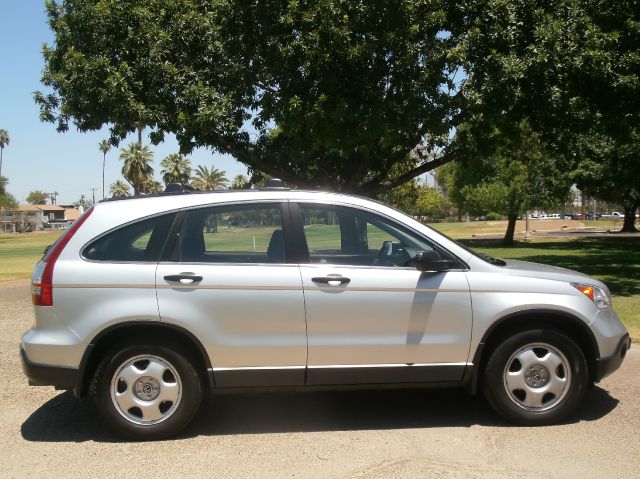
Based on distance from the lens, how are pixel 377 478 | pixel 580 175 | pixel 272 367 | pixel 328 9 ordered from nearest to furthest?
pixel 377 478, pixel 272 367, pixel 328 9, pixel 580 175

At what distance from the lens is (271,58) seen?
39.6ft

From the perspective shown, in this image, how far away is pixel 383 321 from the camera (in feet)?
14.4

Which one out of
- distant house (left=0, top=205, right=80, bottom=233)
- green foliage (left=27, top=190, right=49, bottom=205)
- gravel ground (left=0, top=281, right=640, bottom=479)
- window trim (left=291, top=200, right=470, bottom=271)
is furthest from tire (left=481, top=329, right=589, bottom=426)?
green foliage (left=27, top=190, right=49, bottom=205)

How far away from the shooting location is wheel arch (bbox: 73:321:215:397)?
4266 mm

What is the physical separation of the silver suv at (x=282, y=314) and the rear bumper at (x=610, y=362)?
0.01m

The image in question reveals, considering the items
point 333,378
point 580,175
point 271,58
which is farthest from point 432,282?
point 580,175

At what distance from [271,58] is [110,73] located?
3159 mm

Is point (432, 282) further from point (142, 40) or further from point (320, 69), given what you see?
point (142, 40)

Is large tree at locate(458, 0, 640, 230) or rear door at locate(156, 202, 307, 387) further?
large tree at locate(458, 0, 640, 230)

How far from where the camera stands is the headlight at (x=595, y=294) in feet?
15.1

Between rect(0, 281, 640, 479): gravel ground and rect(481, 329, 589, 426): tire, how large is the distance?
0.47 ft

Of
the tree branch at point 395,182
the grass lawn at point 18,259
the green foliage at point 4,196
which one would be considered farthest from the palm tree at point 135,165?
the tree branch at point 395,182

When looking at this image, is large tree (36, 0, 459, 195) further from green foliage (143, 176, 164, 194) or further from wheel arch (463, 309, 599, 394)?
green foliage (143, 176, 164, 194)

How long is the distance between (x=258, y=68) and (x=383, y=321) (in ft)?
30.5
